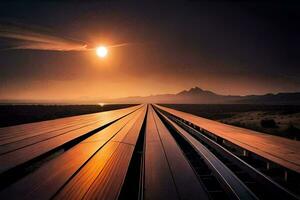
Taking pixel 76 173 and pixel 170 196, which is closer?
pixel 170 196

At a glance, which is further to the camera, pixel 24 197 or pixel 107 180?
pixel 107 180

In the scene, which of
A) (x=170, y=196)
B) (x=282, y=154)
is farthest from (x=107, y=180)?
(x=282, y=154)

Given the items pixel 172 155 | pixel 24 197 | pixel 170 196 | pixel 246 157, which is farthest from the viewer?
pixel 246 157

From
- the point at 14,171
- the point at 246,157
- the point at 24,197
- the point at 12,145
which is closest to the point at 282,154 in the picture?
the point at 246,157

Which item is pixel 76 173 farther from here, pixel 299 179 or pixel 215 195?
pixel 299 179

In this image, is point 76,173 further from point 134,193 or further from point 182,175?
point 182,175

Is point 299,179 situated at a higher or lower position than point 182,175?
lower

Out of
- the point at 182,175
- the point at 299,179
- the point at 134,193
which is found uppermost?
the point at 182,175

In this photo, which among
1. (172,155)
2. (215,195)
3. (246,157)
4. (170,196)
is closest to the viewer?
(170,196)

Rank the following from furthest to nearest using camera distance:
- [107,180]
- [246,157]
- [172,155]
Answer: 1. [246,157]
2. [172,155]
3. [107,180]
